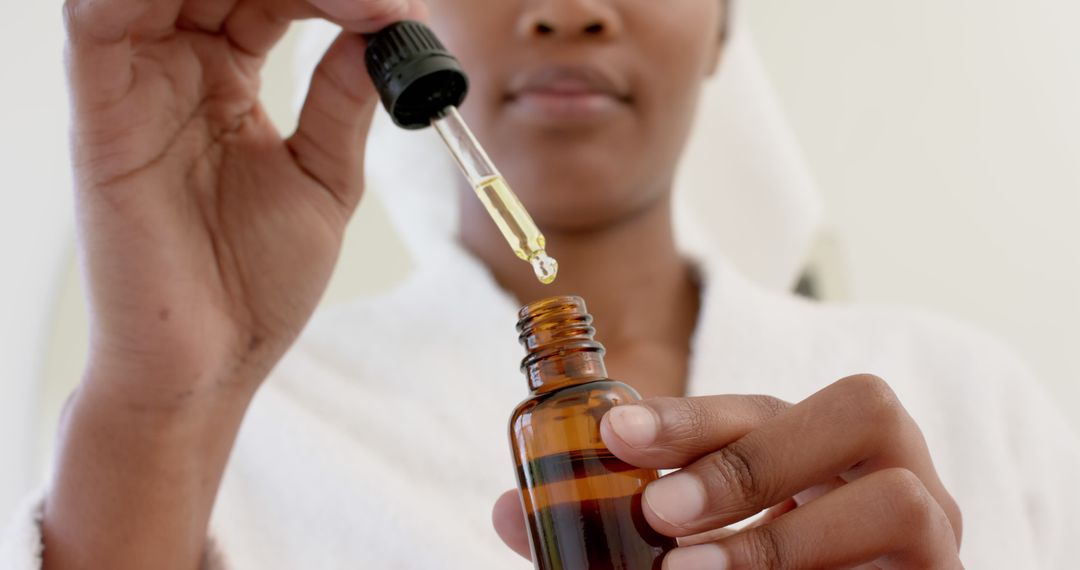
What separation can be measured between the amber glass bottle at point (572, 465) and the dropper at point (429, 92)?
9 cm

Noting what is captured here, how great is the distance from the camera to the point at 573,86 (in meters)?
0.76

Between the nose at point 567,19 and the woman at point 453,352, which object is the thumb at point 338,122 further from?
the nose at point 567,19

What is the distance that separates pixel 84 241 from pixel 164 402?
0.32 feet

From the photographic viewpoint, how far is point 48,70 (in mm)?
1033

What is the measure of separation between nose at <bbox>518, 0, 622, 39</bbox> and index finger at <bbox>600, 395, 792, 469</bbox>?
0.41 m

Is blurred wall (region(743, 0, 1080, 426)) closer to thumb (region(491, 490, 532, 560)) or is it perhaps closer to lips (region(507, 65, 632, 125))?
lips (region(507, 65, 632, 125))

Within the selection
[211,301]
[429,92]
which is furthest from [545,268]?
[211,301]

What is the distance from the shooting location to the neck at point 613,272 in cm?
88

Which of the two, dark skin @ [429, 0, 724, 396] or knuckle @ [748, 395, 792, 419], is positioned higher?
dark skin @ [429, 0, 724, 396]

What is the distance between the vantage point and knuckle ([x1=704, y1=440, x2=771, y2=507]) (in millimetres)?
382

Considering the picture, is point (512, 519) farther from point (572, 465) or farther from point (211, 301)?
point (211, 301)

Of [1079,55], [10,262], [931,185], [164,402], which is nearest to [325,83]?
[164,402]

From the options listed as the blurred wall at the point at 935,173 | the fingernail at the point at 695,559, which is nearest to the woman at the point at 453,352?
the fingernail at the point at 695,559

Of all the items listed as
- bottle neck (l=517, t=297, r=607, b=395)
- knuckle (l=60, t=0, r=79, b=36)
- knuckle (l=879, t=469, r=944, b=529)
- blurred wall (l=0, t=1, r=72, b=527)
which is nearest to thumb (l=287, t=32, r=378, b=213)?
knuckle (l=60, t=0, r=79, b=36)
